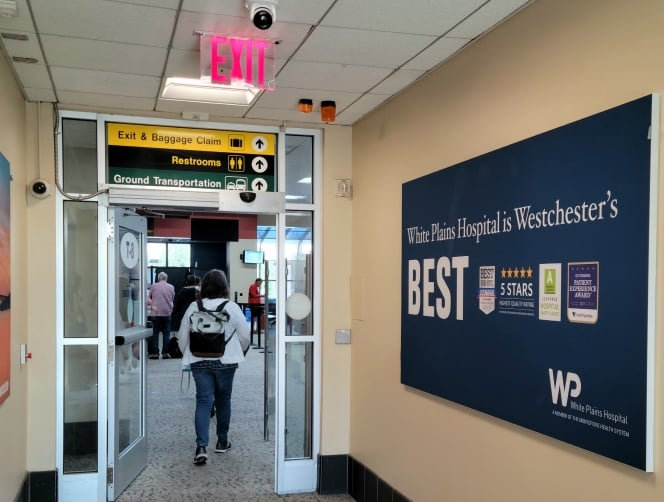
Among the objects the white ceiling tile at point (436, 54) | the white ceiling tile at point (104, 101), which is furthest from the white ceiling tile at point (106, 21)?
the white ceiling tile at point (436, 54)

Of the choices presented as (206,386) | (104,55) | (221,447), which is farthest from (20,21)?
(221,447)

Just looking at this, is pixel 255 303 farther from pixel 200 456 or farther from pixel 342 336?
pixel 342 336

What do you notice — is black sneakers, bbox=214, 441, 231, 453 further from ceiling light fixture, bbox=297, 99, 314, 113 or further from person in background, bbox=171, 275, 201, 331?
person in background, bbox=171, 275, 201, 331

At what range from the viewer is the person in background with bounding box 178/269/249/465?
518 cm

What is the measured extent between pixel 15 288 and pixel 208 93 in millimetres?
1700

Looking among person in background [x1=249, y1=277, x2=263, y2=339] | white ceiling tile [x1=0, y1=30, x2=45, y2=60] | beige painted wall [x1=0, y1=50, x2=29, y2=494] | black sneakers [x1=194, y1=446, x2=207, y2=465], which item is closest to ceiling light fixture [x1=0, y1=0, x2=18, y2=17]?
white ceiling tile [x1=0, y1=30, x2=45, y2=60]

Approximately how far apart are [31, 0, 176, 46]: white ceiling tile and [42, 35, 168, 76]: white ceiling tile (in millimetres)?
83

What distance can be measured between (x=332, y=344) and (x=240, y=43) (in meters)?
2.49

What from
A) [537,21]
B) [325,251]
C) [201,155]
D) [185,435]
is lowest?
[185,435]

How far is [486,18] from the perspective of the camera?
274 centimetres

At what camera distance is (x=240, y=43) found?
296 centimetres

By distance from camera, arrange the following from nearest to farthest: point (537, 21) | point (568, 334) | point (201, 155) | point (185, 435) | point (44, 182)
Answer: point (568, 334) < point (537, 21) < point (44, 182) < point (201, 155) < point (185, 435)

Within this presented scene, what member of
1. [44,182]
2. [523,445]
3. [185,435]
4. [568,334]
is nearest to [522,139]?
[568,334]

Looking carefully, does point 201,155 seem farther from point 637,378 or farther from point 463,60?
point 637,378
